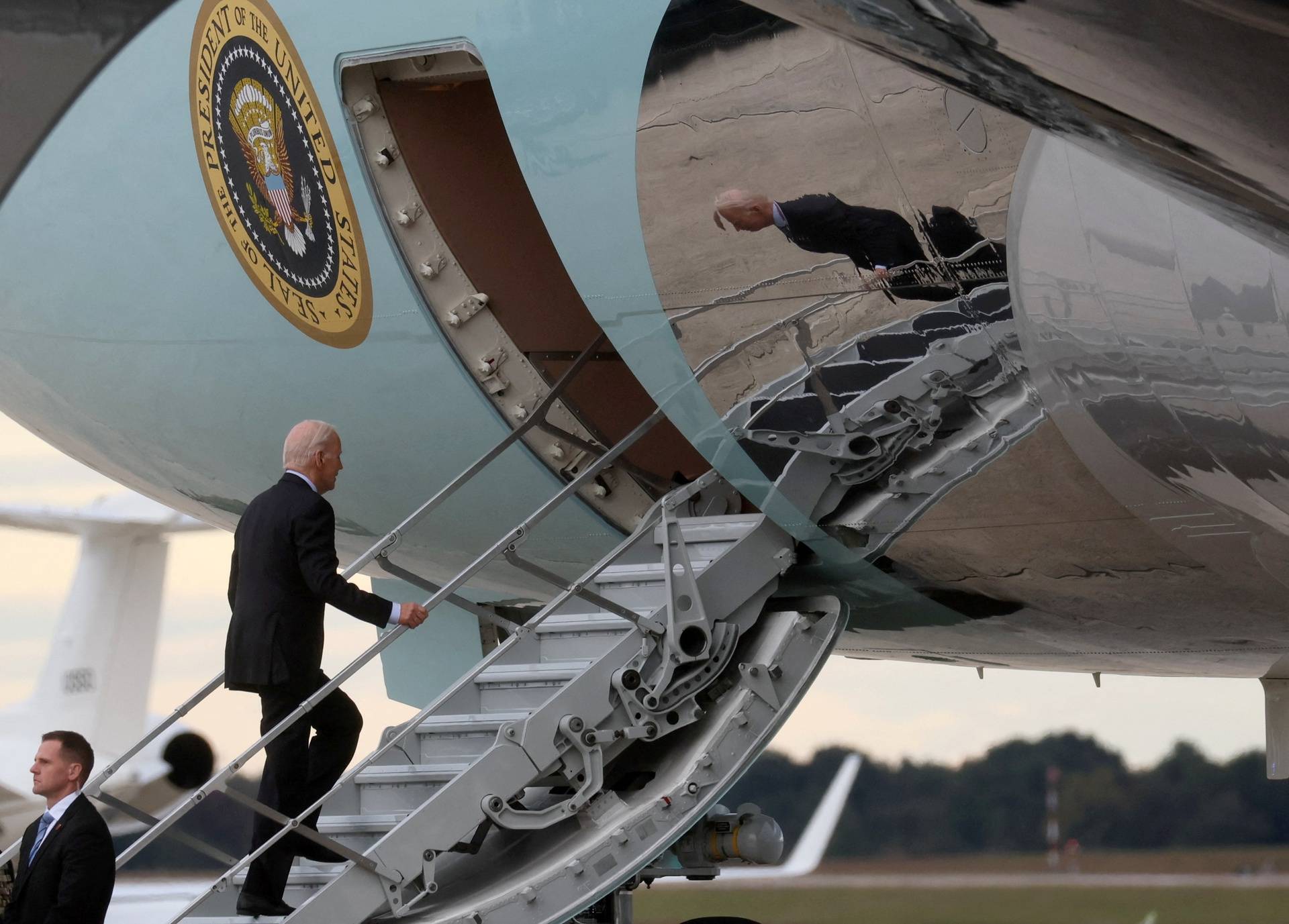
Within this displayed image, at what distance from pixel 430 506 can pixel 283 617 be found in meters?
0.78

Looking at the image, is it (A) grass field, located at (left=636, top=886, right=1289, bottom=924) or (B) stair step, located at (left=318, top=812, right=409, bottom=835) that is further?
(A) grass field, located at (left=636, top=886, right=1289, bottom=924)

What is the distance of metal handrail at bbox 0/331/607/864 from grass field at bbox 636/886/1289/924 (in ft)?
32.1

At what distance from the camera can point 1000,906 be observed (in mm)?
15180

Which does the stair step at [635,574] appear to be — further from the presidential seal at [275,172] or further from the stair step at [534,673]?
the presidential seal at [275,172]

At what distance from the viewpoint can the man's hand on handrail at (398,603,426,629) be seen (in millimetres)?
4934

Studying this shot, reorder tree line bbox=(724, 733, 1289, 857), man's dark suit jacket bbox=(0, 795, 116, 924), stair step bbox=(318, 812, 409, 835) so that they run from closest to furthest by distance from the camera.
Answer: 1. man's dark suit jacket bbox=(0, 795, 116, 924)
2. stair step bbox=(318, 812, 409, 835)
3. tree line bbox=(724, 733, 1289, 857)

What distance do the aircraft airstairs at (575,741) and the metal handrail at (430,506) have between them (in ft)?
0.04

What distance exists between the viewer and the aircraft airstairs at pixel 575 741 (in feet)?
16.9

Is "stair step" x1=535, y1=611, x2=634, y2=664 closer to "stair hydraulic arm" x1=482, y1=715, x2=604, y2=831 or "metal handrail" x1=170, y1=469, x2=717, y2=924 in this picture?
"metal handrail" x1=170, y1=469, x2=717, y2=924

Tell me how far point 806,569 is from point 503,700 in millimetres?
1193

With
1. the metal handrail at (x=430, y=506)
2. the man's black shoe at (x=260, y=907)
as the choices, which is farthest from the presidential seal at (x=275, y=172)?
the man's black shoe at (x=260, y=907)

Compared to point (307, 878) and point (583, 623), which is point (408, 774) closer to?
point (307, 878)

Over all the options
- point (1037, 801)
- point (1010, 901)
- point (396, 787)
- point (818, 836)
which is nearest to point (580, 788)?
point (396, 787)

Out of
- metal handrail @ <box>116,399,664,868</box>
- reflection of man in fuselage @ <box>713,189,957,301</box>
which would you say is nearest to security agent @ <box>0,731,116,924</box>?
metal handrail @ <box>116,399,664,868</box>
